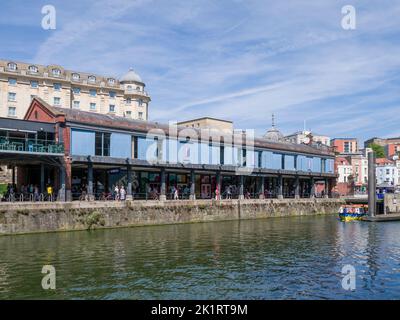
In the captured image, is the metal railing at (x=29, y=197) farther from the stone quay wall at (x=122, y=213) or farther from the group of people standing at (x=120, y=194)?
the group of people standing at (x=120, y=194)

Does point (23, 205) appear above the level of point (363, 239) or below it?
above

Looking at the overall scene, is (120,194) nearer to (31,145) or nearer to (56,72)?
(31,145)

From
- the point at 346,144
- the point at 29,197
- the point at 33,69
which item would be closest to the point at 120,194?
the point at 29,197

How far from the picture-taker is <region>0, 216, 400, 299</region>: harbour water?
1858 cm

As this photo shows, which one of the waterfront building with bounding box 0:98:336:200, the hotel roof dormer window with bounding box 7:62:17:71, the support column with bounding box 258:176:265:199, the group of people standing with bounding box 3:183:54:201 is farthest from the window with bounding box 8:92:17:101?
the support column with bounding box 258:176:265:199

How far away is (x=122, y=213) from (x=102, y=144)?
306 inches

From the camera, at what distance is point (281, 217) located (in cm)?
6122

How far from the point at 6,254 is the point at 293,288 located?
18.0m

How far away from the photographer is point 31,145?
131ft

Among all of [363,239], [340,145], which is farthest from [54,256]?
[340,145]

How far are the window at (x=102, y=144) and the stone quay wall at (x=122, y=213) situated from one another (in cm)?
579

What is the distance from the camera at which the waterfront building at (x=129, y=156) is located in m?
42.8
